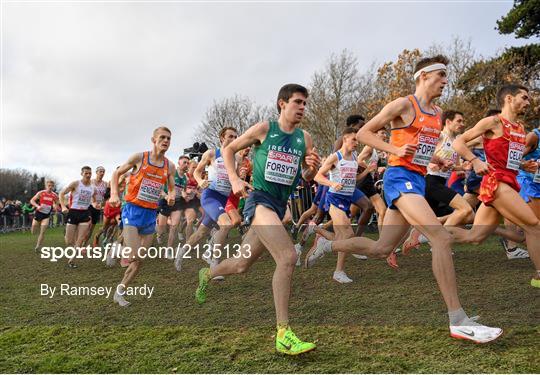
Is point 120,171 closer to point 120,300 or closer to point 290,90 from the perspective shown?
point 120,300

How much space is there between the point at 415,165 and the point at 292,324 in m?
1.99

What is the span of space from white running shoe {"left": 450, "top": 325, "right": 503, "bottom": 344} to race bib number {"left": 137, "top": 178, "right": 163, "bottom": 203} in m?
4.35

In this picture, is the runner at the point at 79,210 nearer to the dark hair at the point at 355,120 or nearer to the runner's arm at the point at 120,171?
the runner's arm at the point at 120,171

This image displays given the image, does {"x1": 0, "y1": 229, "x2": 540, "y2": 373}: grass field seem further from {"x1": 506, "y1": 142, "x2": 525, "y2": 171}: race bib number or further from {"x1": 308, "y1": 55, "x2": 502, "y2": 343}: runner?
{"x1": 506, "y1": 142, "x2": 525, "y2": 171}: race bib number

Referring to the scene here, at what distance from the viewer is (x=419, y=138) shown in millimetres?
4344

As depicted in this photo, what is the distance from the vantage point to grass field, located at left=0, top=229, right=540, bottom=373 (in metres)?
3.64

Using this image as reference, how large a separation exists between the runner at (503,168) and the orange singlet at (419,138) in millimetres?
629

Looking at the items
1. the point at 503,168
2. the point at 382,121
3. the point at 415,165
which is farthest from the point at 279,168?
the point at 503,168

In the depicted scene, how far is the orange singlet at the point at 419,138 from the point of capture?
4328 mm

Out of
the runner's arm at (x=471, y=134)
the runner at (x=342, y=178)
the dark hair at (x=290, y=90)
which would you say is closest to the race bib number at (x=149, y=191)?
the runner at (x=342, y=178)

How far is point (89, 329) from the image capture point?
486 centimetres

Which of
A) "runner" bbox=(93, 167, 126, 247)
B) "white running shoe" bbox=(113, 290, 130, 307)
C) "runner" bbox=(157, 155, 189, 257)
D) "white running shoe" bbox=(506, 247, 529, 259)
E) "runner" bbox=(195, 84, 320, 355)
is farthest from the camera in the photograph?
"runner" bbox=(93, 167, 126, 247)

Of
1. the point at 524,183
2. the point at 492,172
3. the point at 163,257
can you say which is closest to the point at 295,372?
the point at 492,172

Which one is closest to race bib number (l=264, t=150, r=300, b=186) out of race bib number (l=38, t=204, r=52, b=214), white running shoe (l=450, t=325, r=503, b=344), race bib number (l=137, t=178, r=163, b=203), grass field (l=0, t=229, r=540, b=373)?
grass field (l=0, t=229, r=540, b=373)
